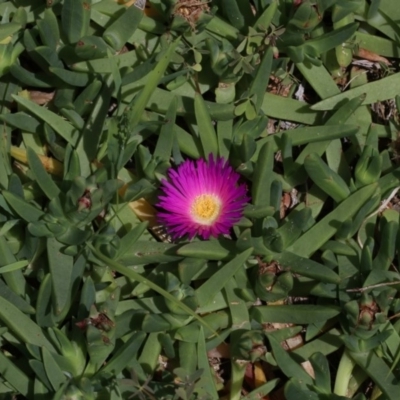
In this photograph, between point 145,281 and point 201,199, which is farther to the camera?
point 201,199

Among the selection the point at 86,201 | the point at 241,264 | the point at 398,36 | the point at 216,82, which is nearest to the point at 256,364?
the point at 241,264

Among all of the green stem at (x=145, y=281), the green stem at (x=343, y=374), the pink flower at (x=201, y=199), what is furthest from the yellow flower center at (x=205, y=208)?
the green stem at (x=343, y=374)

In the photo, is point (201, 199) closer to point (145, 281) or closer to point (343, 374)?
point (145, 281)

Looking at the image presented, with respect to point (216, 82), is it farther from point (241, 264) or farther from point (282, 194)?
point (241, 264)

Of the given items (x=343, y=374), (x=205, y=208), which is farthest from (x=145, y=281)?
(x=343, y=374)

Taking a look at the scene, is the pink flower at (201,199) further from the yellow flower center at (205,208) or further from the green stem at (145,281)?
the green stem at (145,281)

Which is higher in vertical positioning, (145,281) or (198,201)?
(198,201)

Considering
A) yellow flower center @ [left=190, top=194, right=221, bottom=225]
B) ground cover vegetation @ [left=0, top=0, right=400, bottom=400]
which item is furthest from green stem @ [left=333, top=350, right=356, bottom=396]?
yellow flower center @ [left=190, top=194, right=221, bottom=225]

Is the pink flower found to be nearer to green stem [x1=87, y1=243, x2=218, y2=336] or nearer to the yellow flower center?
the yellow flower center
